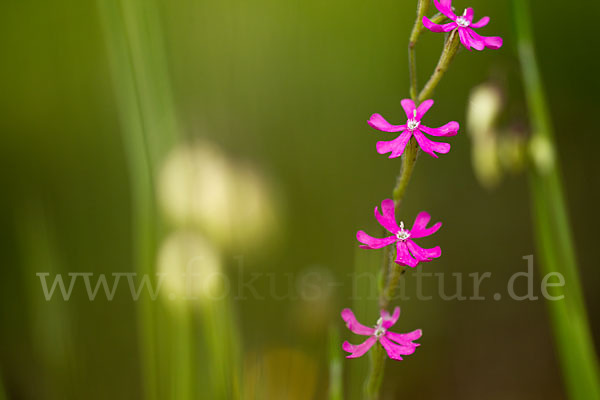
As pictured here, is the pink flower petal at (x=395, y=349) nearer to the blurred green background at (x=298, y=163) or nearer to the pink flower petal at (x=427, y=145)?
the pink flower petal at (x=427, y=145)

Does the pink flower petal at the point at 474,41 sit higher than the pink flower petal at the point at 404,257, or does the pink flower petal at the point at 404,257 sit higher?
the pink flower petal at the point at 474,41

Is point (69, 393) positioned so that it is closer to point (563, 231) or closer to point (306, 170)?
point (563, 231)

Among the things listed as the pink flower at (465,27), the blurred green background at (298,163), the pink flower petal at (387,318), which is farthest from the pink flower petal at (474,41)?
the blurred green background at (298,163)

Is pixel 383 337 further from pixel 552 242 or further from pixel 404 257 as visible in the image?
pixel 552 242

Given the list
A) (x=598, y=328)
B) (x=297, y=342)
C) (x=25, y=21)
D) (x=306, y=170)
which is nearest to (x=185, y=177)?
(x=297, y=342)

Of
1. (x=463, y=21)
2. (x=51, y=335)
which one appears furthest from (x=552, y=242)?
(x=51, y=335)

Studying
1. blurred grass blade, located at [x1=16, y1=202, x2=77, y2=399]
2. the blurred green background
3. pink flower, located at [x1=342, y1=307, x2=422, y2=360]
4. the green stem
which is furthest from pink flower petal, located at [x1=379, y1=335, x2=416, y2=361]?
the blurred green background
